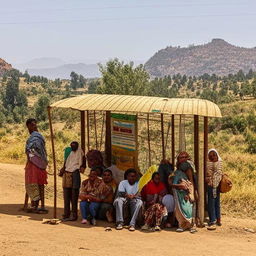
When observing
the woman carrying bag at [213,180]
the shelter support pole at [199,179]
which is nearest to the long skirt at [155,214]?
the shelter support pole at [199,179]

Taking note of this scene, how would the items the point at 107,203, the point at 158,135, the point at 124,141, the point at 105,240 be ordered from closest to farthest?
the point at 105,240, the point at 107,203, the point at 124,141, the point at 158,135

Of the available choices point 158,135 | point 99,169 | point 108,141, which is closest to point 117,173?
point 99,169

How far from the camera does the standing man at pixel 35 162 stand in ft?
28.0

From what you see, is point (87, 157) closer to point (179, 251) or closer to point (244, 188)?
point (179, 251)

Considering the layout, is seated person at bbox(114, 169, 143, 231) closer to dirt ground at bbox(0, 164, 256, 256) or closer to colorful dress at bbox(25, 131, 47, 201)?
dirt ground at bbox(0, 164, 256, 256)

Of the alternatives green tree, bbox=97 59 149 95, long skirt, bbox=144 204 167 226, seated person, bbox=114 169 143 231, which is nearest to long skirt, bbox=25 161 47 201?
seated person, bbox=114 169 143 231

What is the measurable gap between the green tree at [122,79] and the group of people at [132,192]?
3182 cm

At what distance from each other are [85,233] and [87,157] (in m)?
1.93

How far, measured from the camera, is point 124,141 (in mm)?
9203

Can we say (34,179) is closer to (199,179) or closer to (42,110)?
(199,179)

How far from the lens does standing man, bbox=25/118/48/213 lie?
8.54 metres

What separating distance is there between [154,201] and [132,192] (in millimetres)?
410

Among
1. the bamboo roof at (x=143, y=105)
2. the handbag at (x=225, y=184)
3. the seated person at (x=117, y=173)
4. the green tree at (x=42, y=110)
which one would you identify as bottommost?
the handbag at (x=225, y=184)

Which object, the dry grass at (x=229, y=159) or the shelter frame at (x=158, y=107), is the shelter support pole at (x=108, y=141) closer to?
the shelter frame at (x=158, y=107)
